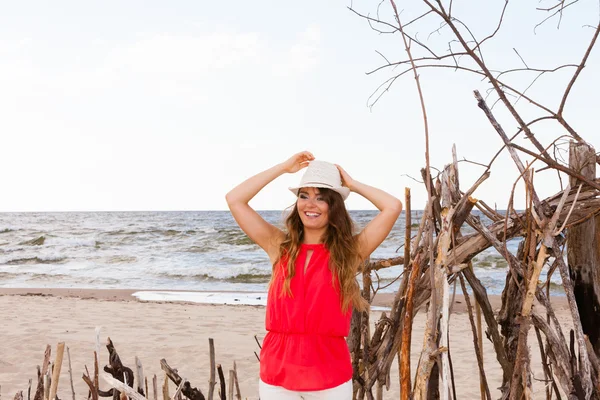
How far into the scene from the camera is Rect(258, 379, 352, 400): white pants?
1.81m

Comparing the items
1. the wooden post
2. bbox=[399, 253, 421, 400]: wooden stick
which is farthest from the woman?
the wooden post

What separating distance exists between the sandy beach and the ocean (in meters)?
2.60

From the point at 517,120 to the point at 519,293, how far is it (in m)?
0.58

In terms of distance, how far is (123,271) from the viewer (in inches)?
669

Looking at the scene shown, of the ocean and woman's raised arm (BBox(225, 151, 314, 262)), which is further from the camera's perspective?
the ocean

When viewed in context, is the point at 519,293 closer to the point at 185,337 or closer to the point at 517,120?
the point at 517,120

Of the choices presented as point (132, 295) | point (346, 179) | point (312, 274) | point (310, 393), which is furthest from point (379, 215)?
point (132, 295)

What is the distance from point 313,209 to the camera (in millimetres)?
2027

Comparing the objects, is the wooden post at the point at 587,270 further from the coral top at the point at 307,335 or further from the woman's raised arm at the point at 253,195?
the woman's raised arm at the point at 253,195

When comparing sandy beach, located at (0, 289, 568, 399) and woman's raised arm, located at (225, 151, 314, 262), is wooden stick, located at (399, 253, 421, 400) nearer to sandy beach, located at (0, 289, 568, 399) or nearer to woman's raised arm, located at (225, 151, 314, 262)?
woman's raised arm, located at (225, 151, 314, 262)

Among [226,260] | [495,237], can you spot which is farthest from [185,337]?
[226,260]

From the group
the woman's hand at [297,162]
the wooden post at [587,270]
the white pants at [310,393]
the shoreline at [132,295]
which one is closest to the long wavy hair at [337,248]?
the woman's hand at [297,162]

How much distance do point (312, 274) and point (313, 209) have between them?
23cm

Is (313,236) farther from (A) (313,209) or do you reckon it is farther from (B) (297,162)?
(B) (297,162)
